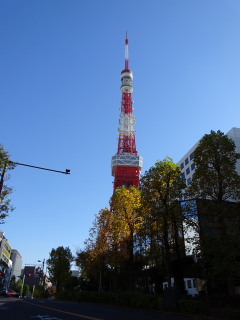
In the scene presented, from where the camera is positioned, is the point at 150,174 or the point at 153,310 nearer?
the point at 153,310

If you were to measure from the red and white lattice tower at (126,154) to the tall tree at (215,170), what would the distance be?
183 feet

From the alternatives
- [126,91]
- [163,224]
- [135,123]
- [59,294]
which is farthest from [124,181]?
[163,224]

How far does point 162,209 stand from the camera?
2362 cm

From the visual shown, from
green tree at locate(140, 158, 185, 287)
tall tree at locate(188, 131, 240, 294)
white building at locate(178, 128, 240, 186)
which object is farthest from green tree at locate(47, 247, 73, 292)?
tall tree at locate(188, 131, 240, 294)

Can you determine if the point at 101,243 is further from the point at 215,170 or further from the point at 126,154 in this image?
the point at 126,154

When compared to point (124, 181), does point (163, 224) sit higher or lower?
lower

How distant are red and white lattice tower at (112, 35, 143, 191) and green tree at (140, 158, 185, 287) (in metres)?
51.4

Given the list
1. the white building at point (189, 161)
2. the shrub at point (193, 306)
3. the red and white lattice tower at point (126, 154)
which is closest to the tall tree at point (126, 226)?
the shrub at point (193, 306)

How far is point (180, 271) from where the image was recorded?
26.9 m

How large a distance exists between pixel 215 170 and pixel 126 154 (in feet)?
192

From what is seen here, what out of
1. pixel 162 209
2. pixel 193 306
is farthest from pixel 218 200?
pixel 193 306

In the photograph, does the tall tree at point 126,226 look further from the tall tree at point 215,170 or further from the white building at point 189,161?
the white building at point 189,161

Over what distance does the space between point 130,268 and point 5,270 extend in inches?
3813

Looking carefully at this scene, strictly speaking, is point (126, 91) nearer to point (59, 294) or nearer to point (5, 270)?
point (59, 294)
